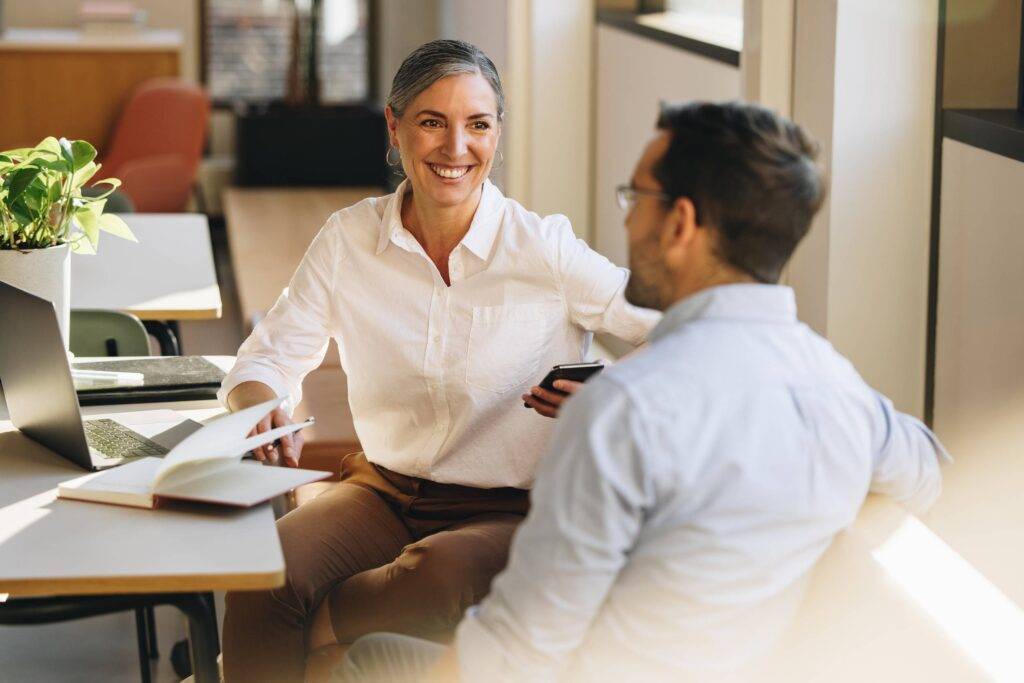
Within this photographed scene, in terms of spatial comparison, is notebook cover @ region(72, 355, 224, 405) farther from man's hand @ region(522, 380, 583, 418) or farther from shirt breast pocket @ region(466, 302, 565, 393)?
man's hand @ region(522, 380, 583, 418)

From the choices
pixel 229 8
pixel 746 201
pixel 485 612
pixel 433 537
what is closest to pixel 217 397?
pixel 433 537

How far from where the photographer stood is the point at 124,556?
1.72 metres

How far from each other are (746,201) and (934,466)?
0.45 meters

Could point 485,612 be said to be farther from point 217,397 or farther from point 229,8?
point 229,8

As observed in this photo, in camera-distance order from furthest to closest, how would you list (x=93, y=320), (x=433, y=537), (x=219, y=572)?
(x=93, y=320) < (x=433, y=537) < (x=219, y=572)

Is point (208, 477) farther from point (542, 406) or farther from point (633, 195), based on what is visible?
point (633, 195)

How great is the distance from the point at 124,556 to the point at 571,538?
2.08ft

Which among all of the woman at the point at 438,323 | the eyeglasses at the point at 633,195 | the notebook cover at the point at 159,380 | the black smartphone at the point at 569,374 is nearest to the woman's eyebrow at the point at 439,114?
the woman at the point at 438,323

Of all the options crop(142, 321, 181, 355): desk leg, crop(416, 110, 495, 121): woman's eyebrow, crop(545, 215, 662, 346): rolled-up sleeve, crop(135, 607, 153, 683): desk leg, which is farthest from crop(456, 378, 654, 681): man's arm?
crop(142, 321, 181, 355): desk leg

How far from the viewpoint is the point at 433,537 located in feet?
7.07

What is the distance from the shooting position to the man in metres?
1.38

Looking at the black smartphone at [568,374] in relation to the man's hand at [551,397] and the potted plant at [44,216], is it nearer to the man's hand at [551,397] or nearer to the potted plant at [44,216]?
the man's hand at [551,397]

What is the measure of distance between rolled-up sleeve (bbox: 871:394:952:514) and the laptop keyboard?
110 cm

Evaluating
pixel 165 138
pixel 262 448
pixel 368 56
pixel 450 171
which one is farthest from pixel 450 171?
pixel 368 56
